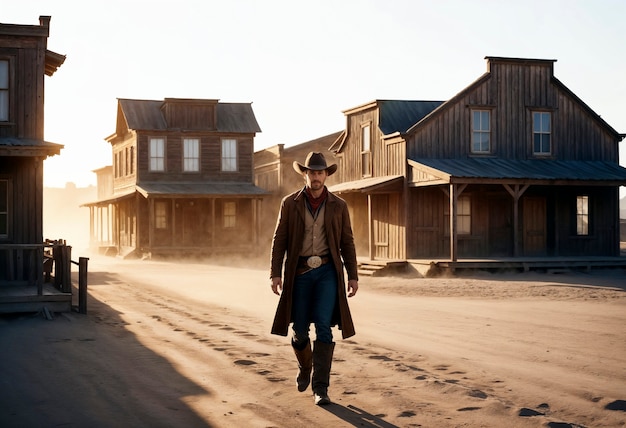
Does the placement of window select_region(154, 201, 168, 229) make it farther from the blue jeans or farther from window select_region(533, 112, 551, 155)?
the blue jeans

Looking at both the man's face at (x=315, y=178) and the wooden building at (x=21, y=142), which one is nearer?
the man's face at (x=315, y=178)

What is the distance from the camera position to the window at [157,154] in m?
36.8

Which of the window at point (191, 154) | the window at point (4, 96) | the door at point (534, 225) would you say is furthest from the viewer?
the window at point (191, 154)

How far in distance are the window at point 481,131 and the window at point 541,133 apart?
1699mm

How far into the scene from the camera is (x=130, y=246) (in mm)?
38625

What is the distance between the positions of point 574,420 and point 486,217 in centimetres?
2051

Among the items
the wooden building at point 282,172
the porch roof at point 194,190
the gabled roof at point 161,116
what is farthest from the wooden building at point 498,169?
the wooden building at point 282,172

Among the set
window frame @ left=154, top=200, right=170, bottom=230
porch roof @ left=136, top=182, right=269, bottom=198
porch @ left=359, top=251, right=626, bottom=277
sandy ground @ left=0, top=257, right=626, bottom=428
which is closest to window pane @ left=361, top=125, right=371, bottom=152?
porch @ left=359, top=251, right=626, bottom=277

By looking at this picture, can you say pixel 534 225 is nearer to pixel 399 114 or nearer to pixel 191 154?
pixel 399 114

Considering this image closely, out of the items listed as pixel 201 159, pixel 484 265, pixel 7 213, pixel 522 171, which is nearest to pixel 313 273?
pixel 7 213

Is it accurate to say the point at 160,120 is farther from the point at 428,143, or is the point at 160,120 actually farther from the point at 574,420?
the point at 574,420

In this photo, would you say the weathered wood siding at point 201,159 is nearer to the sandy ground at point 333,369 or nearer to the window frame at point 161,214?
the window frame at point 161,214

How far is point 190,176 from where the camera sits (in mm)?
37250

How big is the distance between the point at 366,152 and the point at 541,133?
5.75 metres
